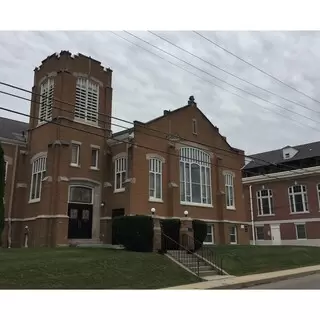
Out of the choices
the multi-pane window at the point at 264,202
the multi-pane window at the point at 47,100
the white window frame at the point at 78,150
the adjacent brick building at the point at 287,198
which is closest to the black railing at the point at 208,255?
the white window frame at the point at 78,150

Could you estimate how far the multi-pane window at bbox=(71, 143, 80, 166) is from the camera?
27.8m

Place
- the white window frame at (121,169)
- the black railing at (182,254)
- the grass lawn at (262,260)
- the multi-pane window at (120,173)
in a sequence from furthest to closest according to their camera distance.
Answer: the multi-pane window at (120,173) < the white window frame at (121,169) < the grass lawn at (262,260) < the black railing at (182,254)

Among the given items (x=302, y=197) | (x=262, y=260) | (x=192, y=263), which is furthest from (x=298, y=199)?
(x=192, y=263)

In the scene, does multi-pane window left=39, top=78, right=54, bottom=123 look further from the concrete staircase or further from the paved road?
the paved road

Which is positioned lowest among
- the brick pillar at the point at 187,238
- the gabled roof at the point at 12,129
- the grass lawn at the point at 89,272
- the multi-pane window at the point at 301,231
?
the grass lawn at the point at 89,272

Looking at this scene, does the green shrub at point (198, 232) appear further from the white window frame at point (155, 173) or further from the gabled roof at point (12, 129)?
the gabled roof at point (12, 129)

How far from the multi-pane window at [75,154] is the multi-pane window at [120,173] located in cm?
296

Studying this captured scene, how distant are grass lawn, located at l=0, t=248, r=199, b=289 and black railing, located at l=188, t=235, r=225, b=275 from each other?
241 cm

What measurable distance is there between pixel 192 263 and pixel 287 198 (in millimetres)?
31227

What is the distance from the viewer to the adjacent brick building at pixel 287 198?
44.3 metres

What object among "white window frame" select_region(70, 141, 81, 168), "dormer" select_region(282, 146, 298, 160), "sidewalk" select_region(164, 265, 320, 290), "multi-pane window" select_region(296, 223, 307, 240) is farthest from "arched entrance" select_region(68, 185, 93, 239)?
"dormer" select_region(282, 146, 298, 160)

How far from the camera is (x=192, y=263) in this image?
63.1ft

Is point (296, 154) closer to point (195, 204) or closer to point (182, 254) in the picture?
point (195, 204)

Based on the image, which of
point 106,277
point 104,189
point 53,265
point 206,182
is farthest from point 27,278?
point 206,182
